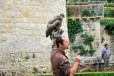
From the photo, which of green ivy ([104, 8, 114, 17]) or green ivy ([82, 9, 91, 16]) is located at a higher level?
green ivy ([82, 9, 91, 16])

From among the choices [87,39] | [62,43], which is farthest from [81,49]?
[62,43]

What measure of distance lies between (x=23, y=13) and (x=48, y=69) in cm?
250

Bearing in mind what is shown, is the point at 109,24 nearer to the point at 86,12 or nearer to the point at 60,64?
the point at 86,12

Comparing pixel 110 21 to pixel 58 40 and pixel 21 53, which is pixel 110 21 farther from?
pixel 58 40

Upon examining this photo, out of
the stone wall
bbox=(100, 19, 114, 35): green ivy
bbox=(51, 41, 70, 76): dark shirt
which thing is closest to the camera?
bbox=(51, 41, 70, 76): dark shirt

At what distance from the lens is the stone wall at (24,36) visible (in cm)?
1234

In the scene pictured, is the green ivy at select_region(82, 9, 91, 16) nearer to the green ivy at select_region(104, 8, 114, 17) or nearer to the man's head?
the green ivy at select_region(104, 8, 114, 17)

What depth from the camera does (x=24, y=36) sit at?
41.5 feet

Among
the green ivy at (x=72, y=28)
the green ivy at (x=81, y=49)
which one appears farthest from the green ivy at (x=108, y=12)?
the green ivy at (x=81, y=49)

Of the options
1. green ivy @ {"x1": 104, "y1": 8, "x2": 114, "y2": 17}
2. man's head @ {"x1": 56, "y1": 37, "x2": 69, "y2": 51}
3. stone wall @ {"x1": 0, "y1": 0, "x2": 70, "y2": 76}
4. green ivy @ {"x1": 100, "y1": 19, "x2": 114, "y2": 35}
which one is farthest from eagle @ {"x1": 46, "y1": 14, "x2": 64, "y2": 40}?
green ivy @ {"x1": 104, "y1": 8, "x2": 114, "y2": 17}

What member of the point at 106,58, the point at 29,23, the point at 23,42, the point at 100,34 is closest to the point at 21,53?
the point at 23,42

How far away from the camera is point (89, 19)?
1672 centimetres

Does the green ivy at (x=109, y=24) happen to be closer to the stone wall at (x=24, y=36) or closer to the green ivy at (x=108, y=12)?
the green ivy at (x=108, y=12)

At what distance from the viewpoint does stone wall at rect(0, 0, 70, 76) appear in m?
12.3
